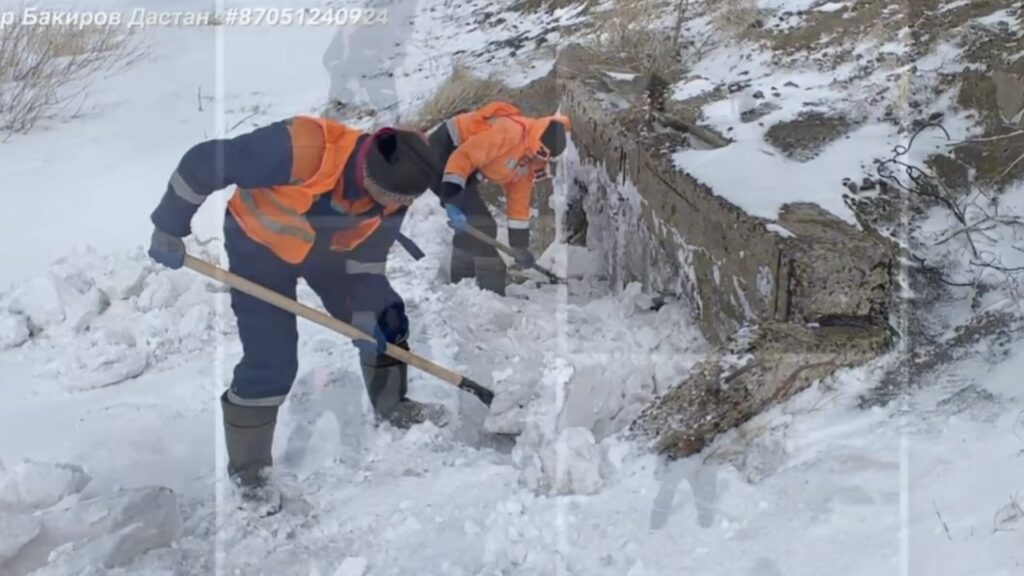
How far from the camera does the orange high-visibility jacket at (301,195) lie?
2156 millimetres

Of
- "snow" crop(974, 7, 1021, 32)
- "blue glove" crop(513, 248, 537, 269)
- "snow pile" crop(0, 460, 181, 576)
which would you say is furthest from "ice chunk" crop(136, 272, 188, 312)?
"snow" crop(974, 7, 1021, 32)

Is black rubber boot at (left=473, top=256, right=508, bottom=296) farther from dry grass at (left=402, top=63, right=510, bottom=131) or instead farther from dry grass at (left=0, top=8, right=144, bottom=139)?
dry grass at (left=0, top=8, right=144, bottom=139)

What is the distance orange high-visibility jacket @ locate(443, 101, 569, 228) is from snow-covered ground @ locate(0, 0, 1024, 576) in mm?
255

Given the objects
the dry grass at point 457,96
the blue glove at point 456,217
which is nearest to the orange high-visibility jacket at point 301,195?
the dry grass at point 457,96

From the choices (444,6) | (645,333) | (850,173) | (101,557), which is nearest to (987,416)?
(645,333)

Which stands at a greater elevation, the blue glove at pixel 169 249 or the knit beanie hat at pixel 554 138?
the blue glove at pixel 169 249

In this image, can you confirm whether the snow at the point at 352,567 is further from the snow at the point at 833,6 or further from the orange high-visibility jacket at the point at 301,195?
the snow at the point at 833,6

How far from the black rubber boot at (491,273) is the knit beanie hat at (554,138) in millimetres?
425

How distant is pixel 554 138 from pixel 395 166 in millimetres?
974

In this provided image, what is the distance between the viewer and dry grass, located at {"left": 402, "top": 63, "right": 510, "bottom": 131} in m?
2.71

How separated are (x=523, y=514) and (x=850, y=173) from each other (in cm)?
166

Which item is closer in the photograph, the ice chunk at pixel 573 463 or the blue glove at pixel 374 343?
the ice chunk at pixel 573 463

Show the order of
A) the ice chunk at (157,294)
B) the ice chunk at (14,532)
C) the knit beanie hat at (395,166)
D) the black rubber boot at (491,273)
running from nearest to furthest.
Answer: the ice chunk at (14,532)
the knit beanie hat at (395,166)
the ice chunk at (157,294)
the black rubber boot at (491,273)

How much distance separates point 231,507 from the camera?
7.38ft
